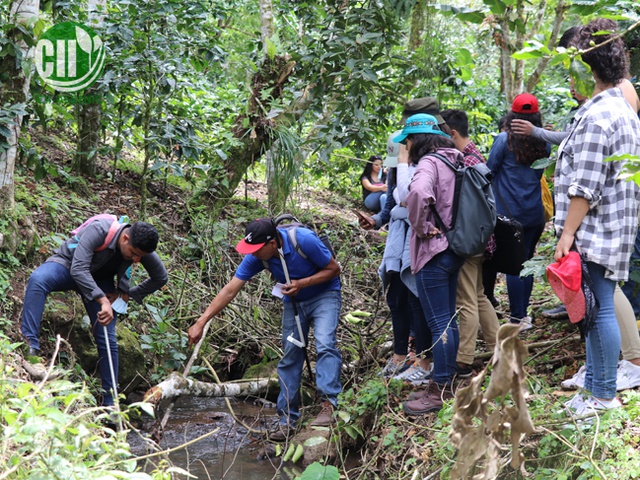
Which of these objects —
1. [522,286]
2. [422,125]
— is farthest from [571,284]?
[522,286]

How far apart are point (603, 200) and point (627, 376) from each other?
1.13 m

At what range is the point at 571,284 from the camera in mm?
3629

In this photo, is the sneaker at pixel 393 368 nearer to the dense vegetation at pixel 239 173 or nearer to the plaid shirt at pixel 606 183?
the dense vegetation at pixel 239 173

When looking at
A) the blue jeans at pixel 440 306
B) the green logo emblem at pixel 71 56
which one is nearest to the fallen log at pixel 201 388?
the blue jeans at pixel 440 306

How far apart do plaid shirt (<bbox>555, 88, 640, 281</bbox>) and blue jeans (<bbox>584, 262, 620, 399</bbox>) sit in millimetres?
71

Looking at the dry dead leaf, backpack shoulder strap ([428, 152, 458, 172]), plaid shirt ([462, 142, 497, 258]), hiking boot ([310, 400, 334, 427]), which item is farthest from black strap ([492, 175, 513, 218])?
the dry dead leaf

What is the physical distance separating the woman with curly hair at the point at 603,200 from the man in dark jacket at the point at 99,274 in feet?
10.4

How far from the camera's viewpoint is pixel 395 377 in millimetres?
5398

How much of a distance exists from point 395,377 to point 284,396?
91cm

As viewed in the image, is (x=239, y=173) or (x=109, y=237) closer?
(x=109, y=237)

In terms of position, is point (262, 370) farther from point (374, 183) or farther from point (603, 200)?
point (374, 183)

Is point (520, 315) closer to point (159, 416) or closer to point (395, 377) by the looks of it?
point (395, 377)

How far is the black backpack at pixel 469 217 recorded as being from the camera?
15.2ft

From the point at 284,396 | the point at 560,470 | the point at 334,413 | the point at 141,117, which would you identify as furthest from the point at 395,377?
the point at 141,117
